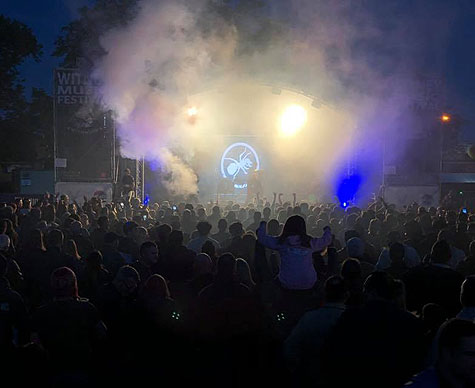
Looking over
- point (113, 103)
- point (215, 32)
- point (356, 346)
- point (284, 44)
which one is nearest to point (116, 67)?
point (113, 103)

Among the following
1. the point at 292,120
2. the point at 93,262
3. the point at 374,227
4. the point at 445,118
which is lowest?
the point at 93,262

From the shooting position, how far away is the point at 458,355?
8.66 ft

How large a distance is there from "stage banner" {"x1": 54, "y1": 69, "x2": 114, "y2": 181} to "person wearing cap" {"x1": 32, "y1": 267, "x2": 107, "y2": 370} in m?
15.9

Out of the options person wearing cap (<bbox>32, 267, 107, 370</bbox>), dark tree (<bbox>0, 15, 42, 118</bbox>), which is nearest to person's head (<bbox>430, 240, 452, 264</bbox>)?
person wearing cap (<bbox>32, 267, 107, 370</bbox>)

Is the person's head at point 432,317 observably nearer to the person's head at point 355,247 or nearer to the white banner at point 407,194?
the person's head at point 355,247

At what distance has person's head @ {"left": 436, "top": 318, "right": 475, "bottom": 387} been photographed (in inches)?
103

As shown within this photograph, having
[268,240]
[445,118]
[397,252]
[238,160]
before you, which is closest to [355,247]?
[397,252]

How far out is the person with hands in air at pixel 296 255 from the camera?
5.51 meters

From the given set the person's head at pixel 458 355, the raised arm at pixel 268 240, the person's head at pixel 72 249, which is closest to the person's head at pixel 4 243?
the person's head at pixel 72 249

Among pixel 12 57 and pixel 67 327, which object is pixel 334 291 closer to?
pixel 67 327

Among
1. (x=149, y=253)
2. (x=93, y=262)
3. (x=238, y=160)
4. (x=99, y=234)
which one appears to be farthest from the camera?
(x=238, y=160)

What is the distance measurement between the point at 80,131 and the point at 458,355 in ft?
62.1

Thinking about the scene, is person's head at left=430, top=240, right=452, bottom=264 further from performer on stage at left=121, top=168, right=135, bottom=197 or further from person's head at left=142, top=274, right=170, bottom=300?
performer on stage at left=121, top=168, right=135, bottom=197

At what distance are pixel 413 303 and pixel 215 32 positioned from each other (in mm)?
17961
